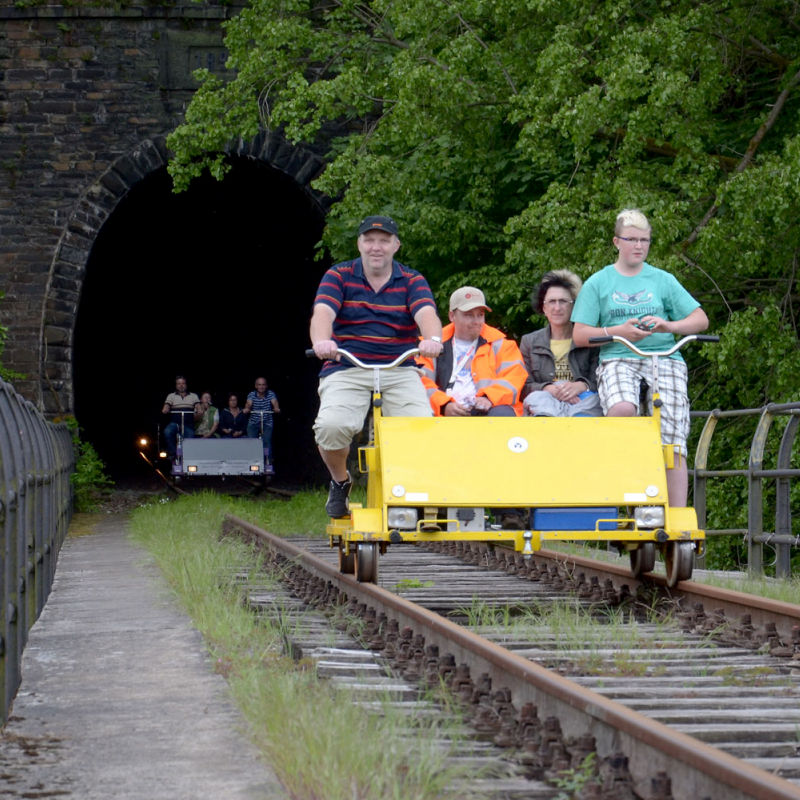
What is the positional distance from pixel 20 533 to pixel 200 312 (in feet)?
104

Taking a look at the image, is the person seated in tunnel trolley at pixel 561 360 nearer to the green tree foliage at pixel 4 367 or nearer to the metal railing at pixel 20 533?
the metal railing at pixel 20 533

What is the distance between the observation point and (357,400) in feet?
25.1

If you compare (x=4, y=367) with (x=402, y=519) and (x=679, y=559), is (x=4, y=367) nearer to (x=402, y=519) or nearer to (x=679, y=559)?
(x=402, y=519)

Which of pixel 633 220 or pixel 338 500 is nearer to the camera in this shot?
pixel 633 220

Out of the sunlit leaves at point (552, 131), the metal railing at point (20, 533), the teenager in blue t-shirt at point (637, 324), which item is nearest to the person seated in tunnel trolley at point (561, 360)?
the teenager in blue t-shirt at point (637, 324)

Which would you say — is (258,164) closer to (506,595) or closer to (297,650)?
(506,595)

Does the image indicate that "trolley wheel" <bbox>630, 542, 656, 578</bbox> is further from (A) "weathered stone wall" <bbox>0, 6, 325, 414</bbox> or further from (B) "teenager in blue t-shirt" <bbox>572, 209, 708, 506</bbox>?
(A) "weathered stone wall" <bbox>0, 6, 325, 414</bbox>

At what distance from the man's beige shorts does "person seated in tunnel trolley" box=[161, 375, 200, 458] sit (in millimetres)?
18660

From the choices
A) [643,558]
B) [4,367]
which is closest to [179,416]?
[4,367]

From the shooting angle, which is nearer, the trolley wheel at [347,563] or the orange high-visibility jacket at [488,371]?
the orange high-visibility jacket at [488,371]

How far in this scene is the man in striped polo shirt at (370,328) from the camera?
7.47m

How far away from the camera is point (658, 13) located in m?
13.5

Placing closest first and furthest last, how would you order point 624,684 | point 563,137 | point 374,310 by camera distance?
1. point 624,684
2. point 374,310
3. point 563,137

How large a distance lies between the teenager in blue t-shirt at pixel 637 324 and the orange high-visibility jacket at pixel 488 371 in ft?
1.35
